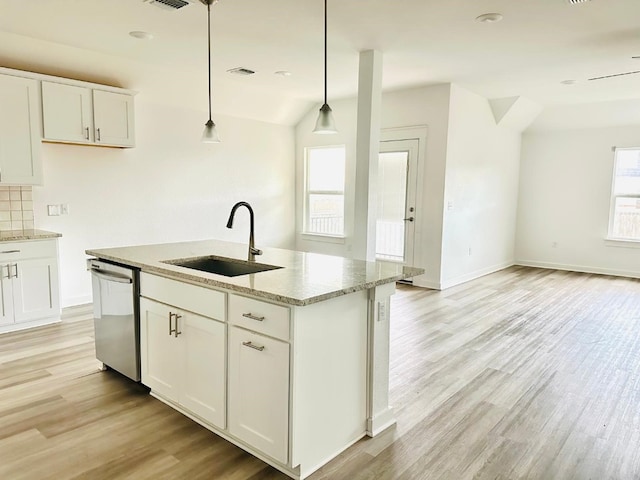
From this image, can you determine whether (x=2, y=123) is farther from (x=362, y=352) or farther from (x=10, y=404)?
(x=362, y=352)

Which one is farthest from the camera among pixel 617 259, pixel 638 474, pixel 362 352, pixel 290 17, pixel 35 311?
pixel 617 259

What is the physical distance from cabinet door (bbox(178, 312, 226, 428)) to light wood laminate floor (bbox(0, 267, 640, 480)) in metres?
0.14

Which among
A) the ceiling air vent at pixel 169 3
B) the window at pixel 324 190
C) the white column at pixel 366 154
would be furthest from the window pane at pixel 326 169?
the ceiling air vent at pixel 169 3

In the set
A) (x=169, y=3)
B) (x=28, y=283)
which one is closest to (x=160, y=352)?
(x=28, y=283)

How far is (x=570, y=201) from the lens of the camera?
24.8 ft

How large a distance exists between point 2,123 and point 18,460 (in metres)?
3.13

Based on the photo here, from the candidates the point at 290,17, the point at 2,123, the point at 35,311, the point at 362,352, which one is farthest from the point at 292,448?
the point at 2,123

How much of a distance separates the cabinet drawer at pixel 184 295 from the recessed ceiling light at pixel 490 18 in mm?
2879

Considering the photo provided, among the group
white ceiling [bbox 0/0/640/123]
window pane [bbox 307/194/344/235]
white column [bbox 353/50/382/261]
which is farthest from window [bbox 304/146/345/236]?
white column [bbox 353/50/382/261]

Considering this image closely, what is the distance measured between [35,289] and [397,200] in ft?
14.6

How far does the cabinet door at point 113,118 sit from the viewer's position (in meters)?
4.59

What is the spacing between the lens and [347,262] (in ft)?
8.95

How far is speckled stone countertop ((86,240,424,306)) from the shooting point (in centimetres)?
199

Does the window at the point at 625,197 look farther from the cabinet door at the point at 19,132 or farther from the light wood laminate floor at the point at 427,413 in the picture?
the cabinet door at the point at 19,132
